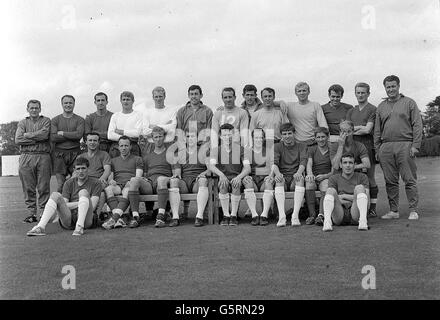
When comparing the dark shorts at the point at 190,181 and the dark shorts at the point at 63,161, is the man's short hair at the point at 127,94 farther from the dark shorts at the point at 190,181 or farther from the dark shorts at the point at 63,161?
the dark shorts at the point at 190,181

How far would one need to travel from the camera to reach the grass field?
3811mm

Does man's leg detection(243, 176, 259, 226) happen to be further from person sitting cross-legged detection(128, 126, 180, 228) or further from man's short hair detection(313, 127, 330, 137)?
man's short hair detection(313, 127, 330, 137)

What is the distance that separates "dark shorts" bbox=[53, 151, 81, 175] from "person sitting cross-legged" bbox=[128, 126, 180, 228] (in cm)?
128

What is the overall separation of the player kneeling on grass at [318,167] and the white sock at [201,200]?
142 centimetres

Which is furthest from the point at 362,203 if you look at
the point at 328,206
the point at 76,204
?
the point at 76,204

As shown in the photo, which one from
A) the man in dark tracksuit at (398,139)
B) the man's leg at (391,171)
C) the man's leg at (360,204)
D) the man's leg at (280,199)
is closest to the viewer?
the man's leg at (360,204)

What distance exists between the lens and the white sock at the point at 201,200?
7.21 metres

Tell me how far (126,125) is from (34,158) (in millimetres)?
1624

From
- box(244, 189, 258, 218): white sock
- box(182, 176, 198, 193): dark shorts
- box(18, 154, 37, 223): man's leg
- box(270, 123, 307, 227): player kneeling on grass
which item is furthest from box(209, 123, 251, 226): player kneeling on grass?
box(18, 154, 37, 223): man's leg

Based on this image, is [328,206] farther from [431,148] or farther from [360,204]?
[431,148]

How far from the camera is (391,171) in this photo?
744 cm

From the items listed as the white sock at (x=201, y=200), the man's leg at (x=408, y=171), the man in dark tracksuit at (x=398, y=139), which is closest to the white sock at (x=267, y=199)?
the white sock at (x=201, y=200)
